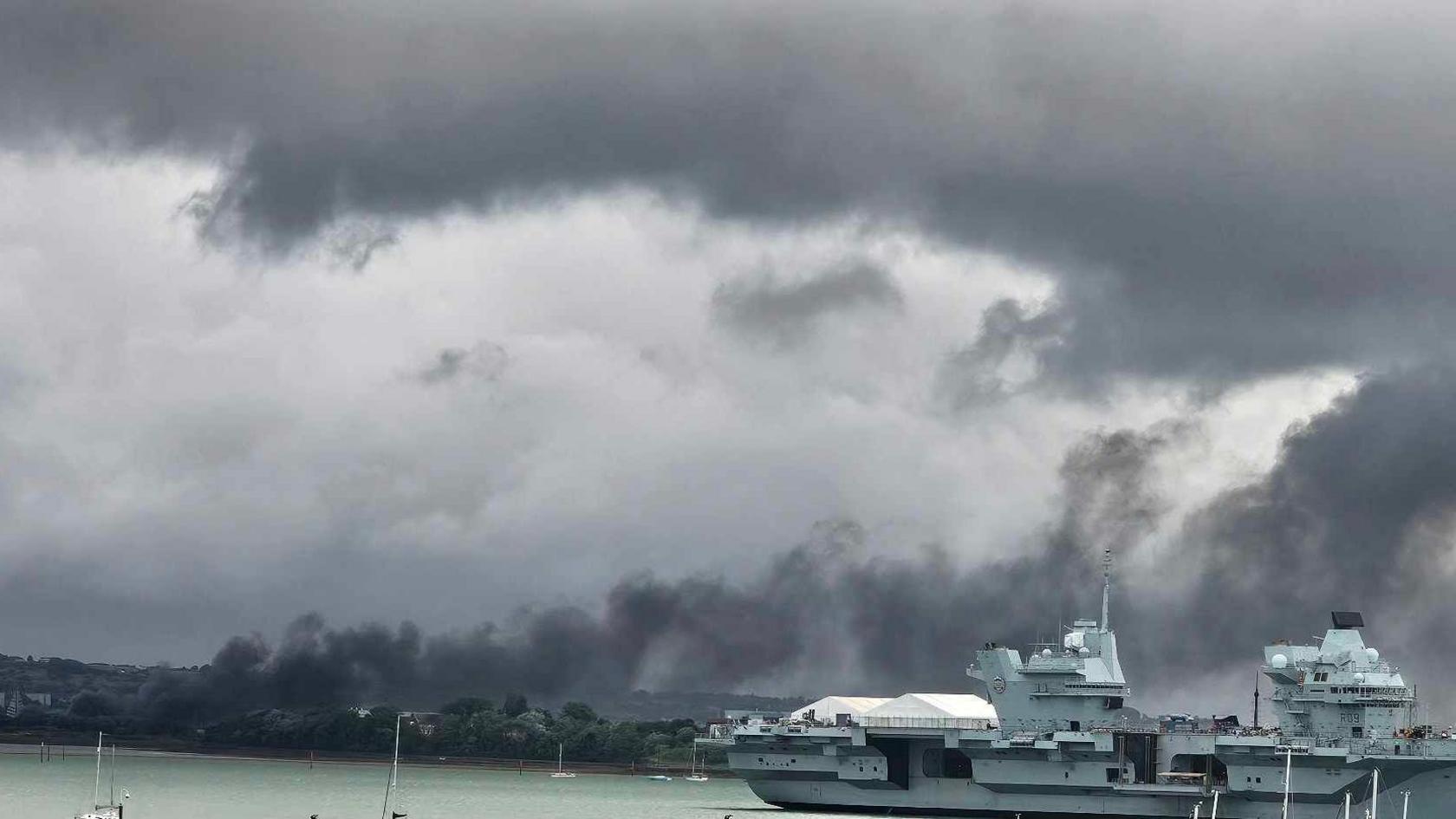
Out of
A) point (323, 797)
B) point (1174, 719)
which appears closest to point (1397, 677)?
point (1174, 719)

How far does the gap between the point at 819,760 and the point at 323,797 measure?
3948 cm

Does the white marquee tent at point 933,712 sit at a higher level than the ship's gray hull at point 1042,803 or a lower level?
higher

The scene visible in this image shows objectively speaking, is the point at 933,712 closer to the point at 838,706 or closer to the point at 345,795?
the point at 838,706

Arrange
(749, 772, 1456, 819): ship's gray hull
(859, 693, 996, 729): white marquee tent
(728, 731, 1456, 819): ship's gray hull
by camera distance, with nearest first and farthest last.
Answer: (749, 772, 1456, 819): ship's gray hull, (728, 731, 1456, 819): ship's gray hull, (859, 693, 996, 729): white marquee tent

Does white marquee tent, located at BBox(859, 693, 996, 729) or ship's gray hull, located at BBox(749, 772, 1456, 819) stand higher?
white marquee tent, located at BBox(859, 693, 996, 729)

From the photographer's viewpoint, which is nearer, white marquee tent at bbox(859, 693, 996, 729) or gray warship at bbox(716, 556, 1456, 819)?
gray warship at bbox(716, 556, 1456, 819)

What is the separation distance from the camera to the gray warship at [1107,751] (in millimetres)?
75938

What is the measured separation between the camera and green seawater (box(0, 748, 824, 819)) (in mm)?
96562

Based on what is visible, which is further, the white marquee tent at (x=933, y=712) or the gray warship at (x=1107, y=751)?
the white marquee tent at (x=933, y=712)

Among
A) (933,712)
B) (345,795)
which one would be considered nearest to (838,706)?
(933,712)

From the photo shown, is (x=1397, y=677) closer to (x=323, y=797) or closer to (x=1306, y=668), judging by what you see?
(x=1306, y=668)

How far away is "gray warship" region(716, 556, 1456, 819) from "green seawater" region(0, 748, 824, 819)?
10.7 ft

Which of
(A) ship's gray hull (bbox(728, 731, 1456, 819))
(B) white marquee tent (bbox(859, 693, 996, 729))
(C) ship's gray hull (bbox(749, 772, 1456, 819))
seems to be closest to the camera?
(C) ship's gray hull (bbox(749, 772, 1456, 819))

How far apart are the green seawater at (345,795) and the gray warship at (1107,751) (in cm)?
325
